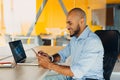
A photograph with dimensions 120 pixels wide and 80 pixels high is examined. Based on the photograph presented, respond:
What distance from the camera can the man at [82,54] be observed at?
1904mm

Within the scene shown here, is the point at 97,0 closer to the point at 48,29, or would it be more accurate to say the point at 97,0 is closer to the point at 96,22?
the point at 96,22

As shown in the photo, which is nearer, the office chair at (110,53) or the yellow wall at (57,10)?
the office chair at (110,53)

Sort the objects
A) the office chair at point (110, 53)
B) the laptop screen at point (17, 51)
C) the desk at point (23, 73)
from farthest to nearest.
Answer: the laptop screen at point (17, 51)
the office chair at point (110, 53)
the desk at point (23, 73)

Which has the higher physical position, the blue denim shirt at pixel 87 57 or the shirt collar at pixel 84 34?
the shirt collar at pixel 84 34

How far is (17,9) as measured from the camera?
20.2 ft

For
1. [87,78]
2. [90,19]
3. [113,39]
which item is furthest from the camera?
[90,19]

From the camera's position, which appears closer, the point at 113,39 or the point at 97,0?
the point at 113,39

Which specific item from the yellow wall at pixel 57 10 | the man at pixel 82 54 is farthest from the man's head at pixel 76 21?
the yellow wall at pixel 57 10

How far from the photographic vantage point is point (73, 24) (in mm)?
2080

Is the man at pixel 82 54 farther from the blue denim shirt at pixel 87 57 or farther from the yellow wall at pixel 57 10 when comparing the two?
the yellow wall at pixel 57 10

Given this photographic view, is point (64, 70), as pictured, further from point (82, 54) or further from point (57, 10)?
point (57, 10)

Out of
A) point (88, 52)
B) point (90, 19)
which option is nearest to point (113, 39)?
point (88, 52)

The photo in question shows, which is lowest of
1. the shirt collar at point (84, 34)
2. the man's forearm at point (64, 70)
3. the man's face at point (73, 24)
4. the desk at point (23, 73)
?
the desk at point (23, 73)

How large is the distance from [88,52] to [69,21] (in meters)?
0.33
